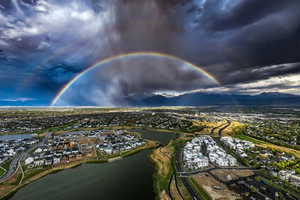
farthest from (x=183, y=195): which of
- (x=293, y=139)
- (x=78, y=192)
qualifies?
(x=293, y=139)

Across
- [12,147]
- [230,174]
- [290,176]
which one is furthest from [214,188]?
[12,147]

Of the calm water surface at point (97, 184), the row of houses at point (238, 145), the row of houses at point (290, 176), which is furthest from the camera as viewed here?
the row of houses at point (238, 145)

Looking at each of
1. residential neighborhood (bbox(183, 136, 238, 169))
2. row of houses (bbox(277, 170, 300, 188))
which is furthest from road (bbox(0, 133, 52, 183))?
row of houses (bbox(277, 170, 300, 188))

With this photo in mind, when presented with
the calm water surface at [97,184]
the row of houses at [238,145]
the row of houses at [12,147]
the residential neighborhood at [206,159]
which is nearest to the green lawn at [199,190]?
the residential neighborhood at [206,159]

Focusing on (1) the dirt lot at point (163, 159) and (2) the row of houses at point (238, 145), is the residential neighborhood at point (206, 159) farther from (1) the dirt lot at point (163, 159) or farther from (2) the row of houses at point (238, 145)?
(2) the row of houses at point (238, 145)

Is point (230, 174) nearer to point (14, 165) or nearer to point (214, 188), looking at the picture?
point (214, 188)

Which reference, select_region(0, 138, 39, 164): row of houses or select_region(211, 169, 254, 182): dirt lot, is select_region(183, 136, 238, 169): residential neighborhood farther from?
select_region(0, 138, 39, 164): row of houses
